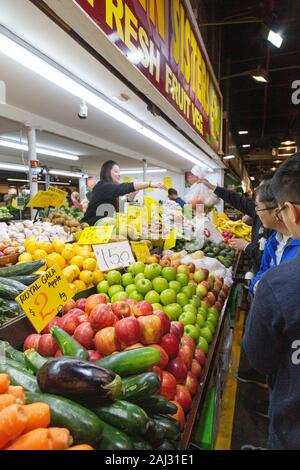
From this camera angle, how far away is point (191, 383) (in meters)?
1.52

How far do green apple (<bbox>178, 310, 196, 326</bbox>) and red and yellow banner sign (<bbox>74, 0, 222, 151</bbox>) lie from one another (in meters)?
1.70

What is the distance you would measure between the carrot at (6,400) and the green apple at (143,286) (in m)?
1.34

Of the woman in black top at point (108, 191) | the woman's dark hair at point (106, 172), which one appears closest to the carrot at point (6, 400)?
the woman in black top at point (108, 191)

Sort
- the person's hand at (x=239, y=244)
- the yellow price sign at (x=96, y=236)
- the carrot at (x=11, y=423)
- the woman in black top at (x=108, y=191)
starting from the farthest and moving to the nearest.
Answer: the person's hand at (x=239, y=244)
the woman in black top at (x=108, y=191)
the yellow price sign at (x=96, y=236)
the carrot at (x=11, y=423)

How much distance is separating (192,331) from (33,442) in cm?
121

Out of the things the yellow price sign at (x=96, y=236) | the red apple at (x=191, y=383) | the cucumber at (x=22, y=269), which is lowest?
the red apple at (x=191, y=383)

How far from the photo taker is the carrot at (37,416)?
32.3 inches

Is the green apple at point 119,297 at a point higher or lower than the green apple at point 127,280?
lower

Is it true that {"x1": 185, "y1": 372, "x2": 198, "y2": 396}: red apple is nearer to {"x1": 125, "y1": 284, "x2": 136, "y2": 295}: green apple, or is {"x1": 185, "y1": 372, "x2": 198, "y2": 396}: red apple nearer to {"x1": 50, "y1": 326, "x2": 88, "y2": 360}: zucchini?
{"x1": 50, "y1": 326, "x2": 88, "y2": 360}: zucchini

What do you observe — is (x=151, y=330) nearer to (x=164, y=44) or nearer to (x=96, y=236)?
(x=96, y=236)

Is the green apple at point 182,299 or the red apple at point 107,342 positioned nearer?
the red apple at point 107,342

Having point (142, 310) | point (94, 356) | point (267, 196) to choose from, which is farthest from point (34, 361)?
point (267, 196)

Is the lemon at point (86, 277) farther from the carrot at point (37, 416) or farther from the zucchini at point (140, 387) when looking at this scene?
the carrot at point (37, 416)

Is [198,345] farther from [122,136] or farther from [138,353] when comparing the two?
[122,136]
